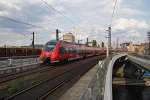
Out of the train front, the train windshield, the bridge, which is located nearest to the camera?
the bridge

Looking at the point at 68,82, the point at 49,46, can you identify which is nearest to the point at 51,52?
the point at 49,46

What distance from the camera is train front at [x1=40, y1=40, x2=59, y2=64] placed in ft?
113

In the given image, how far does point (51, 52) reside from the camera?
34.4m

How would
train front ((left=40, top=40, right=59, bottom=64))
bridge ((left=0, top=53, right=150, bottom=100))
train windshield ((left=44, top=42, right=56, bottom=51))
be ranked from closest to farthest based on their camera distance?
bridge ((left=0, top=53, right=150, bottom=100)) → train front ((left=40, top=40, right=59, bottom=64)) → train windshield ((left=44, top=42, right=56, bottom=51))

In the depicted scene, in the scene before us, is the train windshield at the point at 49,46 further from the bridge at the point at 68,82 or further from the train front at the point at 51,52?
the bridge at the point at 68,82

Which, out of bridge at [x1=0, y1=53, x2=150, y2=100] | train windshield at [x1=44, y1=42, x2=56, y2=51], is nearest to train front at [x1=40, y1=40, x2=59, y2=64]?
train windshield at [x1=44, y1=42, x2=56, y2=51]

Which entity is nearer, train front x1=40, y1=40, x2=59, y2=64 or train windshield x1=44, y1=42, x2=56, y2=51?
train front x1=40, y1=40, x2=59, y2=64

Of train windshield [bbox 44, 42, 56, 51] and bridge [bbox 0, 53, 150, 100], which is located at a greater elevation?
train windshield [bbox 44, 42, 56, 51]

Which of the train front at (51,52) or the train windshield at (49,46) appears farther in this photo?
the train windshield at (49,46)

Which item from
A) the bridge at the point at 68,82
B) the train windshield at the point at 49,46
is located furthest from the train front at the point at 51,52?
the bridge at the point at 68,82

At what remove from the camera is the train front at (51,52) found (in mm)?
34344

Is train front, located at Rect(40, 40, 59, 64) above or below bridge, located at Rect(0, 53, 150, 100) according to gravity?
above

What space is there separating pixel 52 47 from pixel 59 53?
116cm

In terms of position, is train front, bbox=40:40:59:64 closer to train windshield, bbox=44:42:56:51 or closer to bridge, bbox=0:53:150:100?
train windshield, bbox=44:42:56:51
